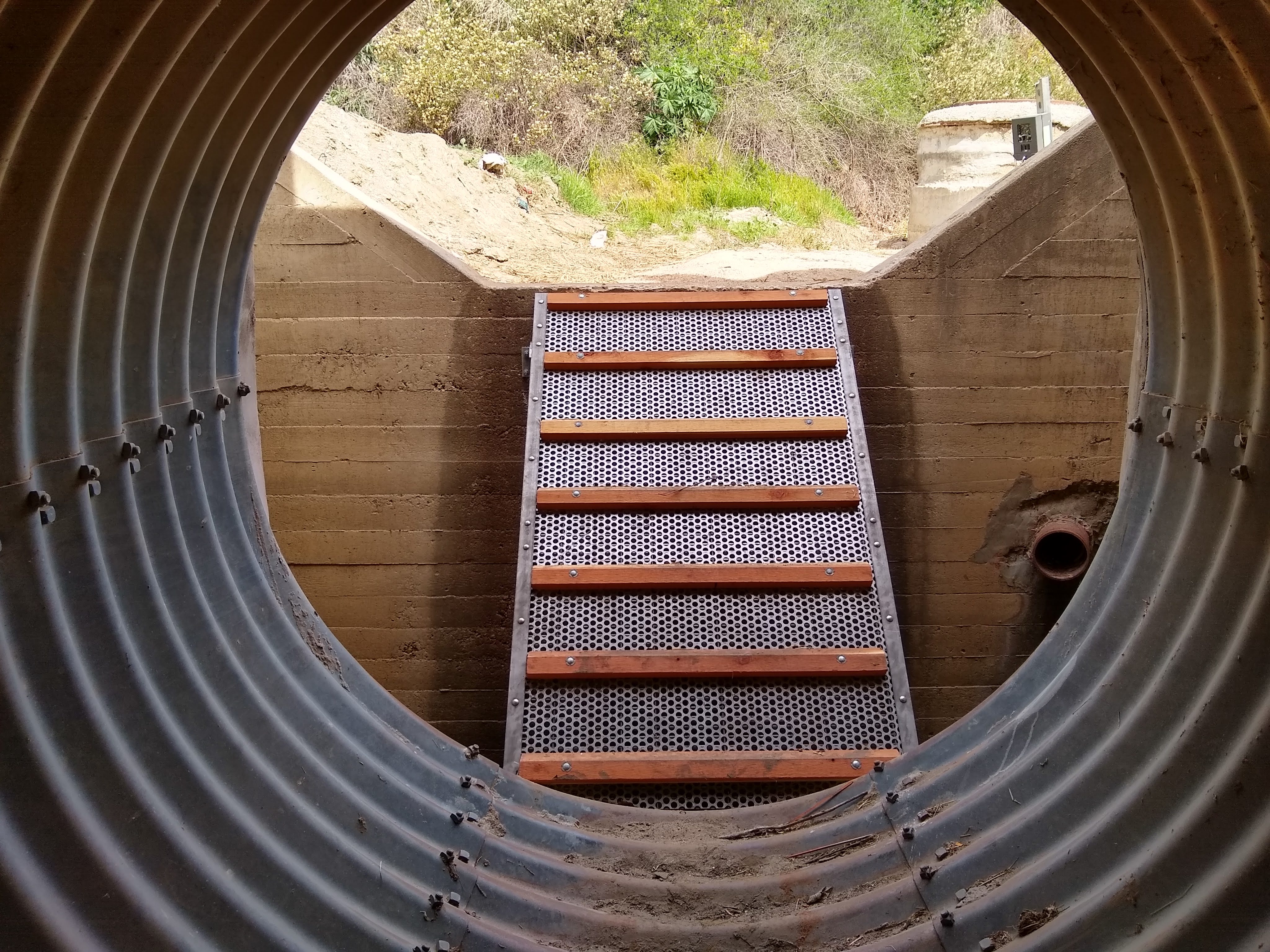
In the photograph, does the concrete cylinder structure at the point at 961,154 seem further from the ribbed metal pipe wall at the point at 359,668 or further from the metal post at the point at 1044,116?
the ribbed metal pipe wall at the point at 359,668

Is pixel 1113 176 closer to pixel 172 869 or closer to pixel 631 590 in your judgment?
pixel 631 590

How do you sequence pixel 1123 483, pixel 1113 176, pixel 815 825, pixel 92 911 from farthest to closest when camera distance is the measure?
pixel 1113 176 < pixel 815 825 < pixel 1123 483 < pixel 92 911

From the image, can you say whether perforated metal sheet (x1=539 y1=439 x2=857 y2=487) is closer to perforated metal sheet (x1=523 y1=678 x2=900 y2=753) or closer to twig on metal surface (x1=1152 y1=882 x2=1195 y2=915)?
perforated metal sheet (x1=523 y1=678 x2=900 y2=753)

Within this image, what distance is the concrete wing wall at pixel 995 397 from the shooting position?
21.3ft

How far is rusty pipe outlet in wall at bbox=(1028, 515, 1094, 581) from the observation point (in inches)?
266

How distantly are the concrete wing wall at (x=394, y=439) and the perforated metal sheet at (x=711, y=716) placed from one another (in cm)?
229

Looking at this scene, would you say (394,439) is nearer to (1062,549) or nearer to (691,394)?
(691,394)

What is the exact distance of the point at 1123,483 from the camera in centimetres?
367

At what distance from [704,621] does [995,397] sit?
9.55ft

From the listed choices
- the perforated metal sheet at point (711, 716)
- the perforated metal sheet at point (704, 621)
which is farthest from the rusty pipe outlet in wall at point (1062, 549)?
the perforated metal sheet at point (711, 716)

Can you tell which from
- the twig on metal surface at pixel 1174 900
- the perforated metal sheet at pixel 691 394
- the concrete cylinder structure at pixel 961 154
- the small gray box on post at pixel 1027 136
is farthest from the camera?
the concrete cylinder structure at pixel 961 154

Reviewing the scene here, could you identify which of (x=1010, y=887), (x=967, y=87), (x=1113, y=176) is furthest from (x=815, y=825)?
(x=967, y=87)

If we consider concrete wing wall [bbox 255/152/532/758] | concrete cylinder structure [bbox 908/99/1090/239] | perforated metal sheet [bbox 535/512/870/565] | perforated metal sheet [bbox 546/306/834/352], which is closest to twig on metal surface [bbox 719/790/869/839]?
perforated metal sheet [bbox 535/512/870/565]

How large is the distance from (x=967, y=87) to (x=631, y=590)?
53.8 feet
